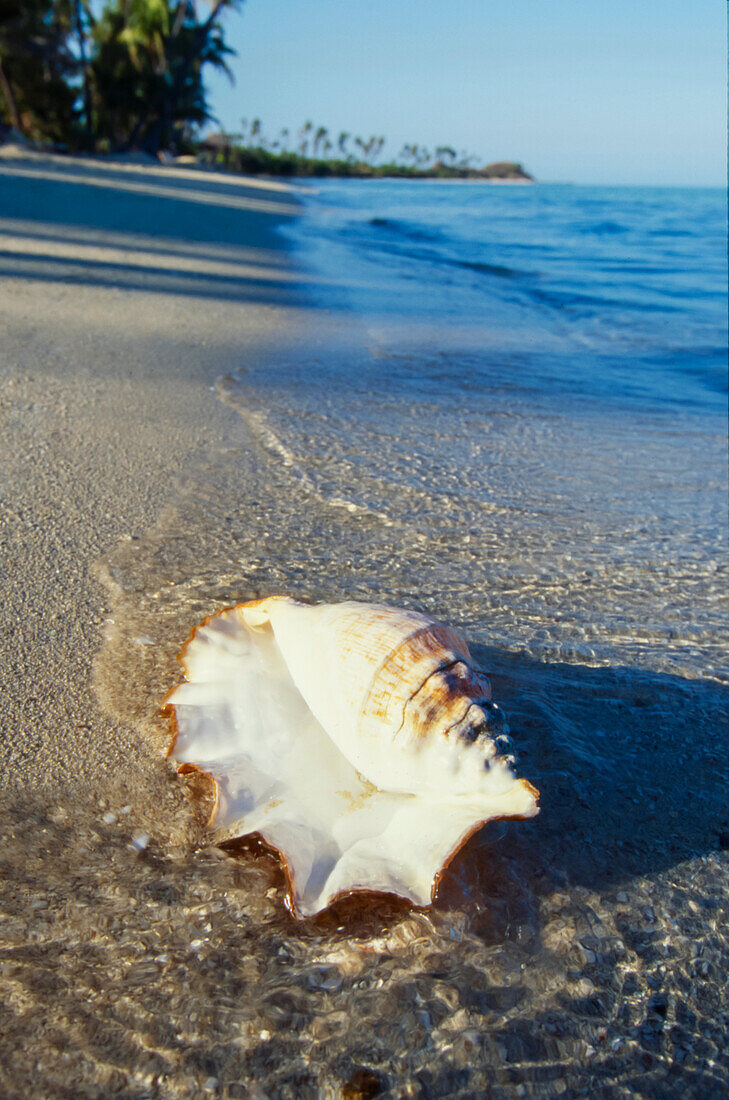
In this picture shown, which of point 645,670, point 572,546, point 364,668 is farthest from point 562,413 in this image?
point 364,668

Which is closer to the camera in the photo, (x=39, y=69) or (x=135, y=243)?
(x=135, y=243)

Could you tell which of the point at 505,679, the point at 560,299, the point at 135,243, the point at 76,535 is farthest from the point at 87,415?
the point at 560,299

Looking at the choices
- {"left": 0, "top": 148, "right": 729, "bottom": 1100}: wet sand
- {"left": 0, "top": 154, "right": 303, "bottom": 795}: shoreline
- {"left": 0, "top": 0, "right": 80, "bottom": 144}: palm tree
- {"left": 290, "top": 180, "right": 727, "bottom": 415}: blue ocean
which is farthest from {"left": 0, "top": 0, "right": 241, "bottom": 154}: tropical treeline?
{"left": 0, "top": 148, "right": 729, "bottom": 1100}: wet sand

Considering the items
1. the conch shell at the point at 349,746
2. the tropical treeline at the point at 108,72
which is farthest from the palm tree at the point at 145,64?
the conch shell at the point at 349,746

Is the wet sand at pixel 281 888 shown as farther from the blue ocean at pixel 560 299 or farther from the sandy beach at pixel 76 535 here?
the blue ocean at pixel 560 299

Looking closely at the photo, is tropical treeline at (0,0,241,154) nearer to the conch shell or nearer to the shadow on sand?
the shadow on sand

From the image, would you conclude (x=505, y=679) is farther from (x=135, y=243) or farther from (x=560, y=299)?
(x=560, y=299)

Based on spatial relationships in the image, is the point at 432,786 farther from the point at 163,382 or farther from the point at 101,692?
the point at 163,382
